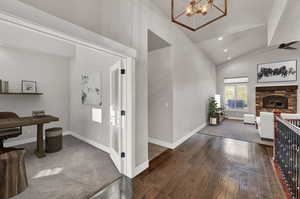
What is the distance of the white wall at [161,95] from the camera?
136 inches

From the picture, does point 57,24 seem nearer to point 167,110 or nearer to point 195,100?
point 167,110

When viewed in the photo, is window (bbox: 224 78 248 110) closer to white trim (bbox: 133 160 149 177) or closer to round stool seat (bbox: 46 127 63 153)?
white trim (bbox: 133 160 149 177)

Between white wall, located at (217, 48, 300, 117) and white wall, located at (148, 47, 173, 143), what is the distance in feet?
20.7

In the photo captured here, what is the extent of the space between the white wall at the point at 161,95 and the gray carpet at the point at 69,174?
5.05 ft

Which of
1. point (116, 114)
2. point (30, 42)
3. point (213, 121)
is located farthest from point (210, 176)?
point (30, 42)

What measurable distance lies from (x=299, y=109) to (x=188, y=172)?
302 inches

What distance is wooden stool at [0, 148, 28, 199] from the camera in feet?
4.70

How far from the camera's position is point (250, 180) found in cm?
212

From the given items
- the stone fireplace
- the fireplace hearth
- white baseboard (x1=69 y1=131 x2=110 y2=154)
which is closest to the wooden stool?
white baseboard (x1=69 y1=131 x2=110 y2=154)

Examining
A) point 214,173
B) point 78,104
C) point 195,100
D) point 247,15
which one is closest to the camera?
point 214,173

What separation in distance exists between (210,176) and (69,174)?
8.20 feet

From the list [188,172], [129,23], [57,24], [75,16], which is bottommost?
[188,172]

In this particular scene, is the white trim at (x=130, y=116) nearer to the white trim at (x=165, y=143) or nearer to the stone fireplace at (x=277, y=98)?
the white trim at (x=165, y=143)

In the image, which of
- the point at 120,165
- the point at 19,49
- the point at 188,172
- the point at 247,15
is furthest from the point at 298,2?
the point at 19,49
